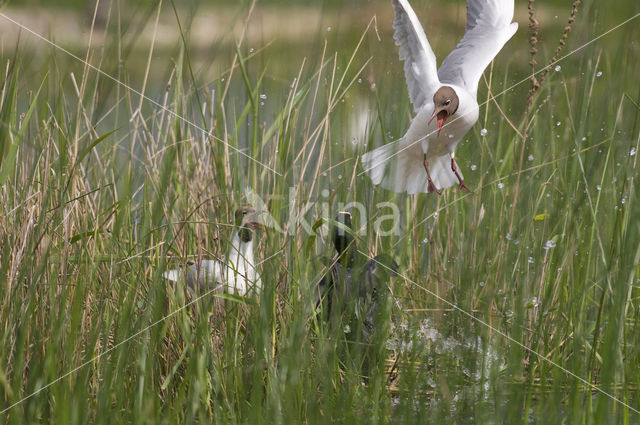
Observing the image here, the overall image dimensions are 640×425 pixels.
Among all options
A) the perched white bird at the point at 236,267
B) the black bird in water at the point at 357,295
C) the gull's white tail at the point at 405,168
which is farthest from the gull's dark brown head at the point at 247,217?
the gull's white tail at the point at 405,168

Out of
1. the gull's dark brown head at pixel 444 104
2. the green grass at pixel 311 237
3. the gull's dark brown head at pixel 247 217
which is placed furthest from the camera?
the gull's dark brown head at pixel 247 217

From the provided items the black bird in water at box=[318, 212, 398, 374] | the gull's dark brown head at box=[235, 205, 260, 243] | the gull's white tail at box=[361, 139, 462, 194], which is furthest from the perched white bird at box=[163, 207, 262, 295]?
the gull's white tail at box=[361, 139, 462, 194]

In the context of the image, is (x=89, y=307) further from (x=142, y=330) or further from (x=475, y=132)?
(x=475, y=132)

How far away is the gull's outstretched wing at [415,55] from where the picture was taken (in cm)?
141

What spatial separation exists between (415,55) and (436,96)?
0.11 meters

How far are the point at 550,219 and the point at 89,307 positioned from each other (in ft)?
3.40

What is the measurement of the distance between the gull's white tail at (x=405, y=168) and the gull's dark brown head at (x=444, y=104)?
0.09 meters

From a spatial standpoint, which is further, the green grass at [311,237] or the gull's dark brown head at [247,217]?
the gull's dark brown head at [247,217]

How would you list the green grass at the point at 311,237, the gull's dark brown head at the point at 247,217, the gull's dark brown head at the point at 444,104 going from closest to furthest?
the green grass at the point at 311,237 → the gull's dark brown head at the point at 444,104 → the gull's dark brown head at the point at 247,217

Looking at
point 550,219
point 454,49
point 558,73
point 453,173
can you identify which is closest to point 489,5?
point 454,49

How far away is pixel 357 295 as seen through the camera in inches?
51.1

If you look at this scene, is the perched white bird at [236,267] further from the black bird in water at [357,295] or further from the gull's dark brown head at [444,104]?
the gull's dark brown head at [444,104]

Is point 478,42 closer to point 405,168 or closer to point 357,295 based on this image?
point 405,168

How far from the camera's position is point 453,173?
152 centimetres
